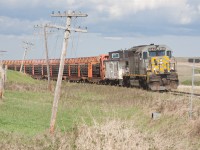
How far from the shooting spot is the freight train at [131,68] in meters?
36.3

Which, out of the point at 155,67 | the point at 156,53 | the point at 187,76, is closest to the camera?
the point at 155,67

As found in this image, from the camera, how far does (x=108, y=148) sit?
41.0 feet

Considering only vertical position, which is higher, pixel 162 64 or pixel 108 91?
pixel 162 64

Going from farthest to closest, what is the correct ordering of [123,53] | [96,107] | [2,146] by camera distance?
[123,53] < [96,107] < [2,146]

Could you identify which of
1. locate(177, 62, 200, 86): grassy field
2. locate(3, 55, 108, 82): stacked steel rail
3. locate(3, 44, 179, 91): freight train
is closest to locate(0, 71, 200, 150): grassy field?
locate(177, 62, 200, 86): grassy field

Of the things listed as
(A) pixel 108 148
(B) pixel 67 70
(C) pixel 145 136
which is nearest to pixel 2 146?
(A) pixel 108 148

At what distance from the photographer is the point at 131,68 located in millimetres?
40562

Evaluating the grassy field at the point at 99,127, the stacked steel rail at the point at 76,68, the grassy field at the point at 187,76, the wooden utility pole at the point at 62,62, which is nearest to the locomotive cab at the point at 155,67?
the grassy field at the point at 187,76

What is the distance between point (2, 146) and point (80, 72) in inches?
1637

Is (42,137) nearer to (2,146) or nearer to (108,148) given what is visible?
(2,146)

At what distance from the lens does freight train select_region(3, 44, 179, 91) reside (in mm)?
36312

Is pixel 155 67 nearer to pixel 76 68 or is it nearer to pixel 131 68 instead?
pixel 131 68

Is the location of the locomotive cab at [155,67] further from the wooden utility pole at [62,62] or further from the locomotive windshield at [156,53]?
the wooden utility pole at [62,62]

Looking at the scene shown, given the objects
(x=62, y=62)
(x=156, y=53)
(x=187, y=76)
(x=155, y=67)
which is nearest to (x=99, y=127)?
(x=62, y=62)
